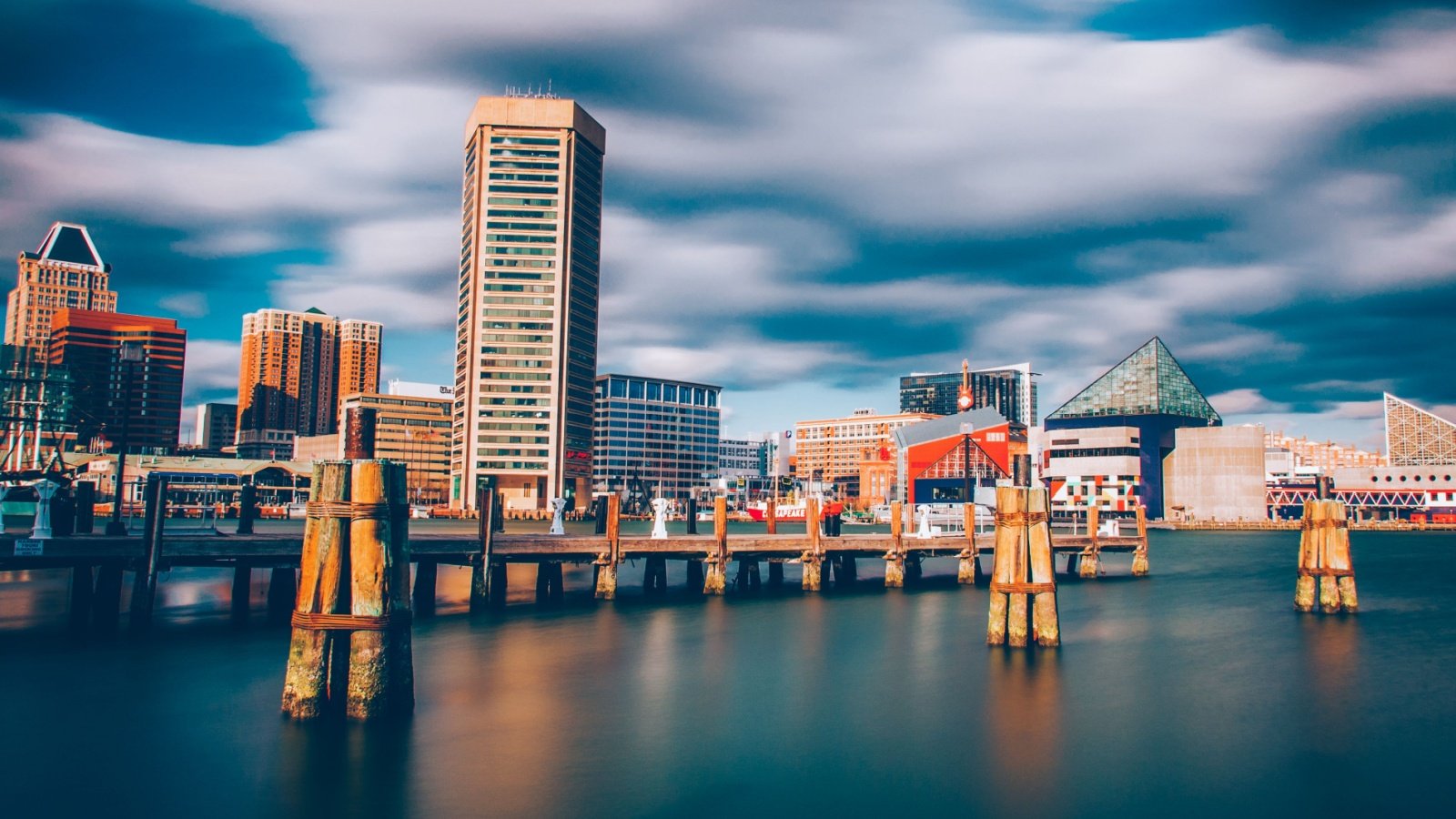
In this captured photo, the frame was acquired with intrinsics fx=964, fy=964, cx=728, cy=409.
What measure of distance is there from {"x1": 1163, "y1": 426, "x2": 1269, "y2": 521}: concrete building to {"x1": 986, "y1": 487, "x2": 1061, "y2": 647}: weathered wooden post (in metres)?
169

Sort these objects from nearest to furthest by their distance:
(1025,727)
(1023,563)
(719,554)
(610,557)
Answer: (1025,727) < (1023,563) < (610,557) < (719,554)

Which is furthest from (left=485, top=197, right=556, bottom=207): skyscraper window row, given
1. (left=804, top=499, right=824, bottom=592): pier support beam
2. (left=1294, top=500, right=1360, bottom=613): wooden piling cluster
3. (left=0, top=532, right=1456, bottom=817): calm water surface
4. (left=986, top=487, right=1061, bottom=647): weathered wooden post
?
(left=986, top=487, right=1061, bottom=647): weathered wooden post

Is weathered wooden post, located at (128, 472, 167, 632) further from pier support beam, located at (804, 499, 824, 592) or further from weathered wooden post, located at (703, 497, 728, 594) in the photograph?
pier support beam, located at (804, 499, 824, 592)

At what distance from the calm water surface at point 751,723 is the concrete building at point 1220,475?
14981 cm

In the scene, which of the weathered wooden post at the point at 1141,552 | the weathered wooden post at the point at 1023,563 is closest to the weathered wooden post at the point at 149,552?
the weathered wooden post at the point at 1023,563

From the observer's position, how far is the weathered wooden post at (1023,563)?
3322 centimetres

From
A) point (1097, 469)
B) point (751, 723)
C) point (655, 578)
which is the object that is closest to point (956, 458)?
point (1097, 469)

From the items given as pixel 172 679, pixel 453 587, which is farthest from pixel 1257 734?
pixel 453 587

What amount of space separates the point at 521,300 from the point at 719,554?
459 ft

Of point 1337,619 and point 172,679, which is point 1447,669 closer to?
point 1337,619

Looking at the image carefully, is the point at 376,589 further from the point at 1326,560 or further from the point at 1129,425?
the point at 1129,425

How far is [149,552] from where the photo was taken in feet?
120

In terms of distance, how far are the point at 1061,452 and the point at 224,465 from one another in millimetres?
160940

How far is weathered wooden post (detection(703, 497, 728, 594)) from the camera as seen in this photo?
54625 millimetres
